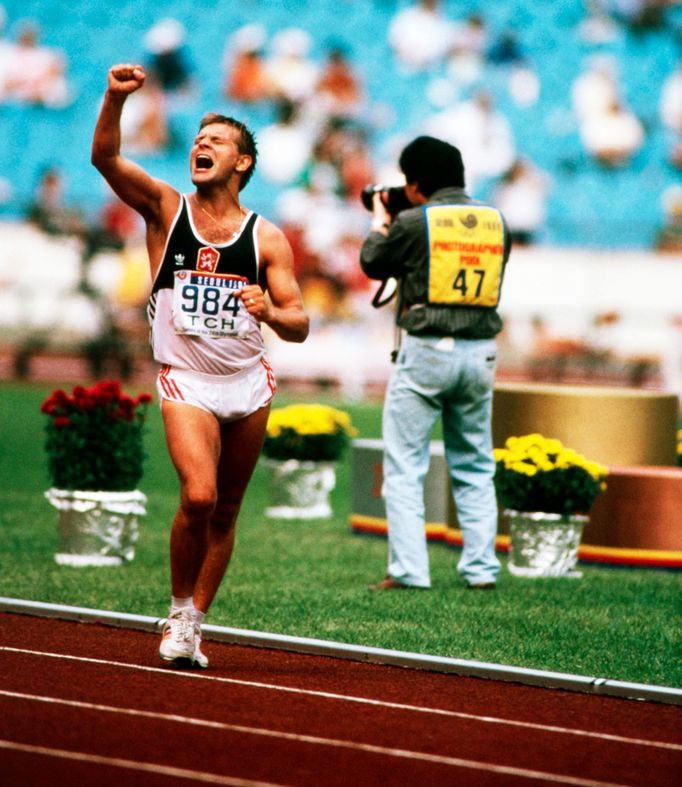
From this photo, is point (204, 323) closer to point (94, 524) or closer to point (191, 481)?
point (191, 481)

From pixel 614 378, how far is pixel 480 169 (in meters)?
4.74

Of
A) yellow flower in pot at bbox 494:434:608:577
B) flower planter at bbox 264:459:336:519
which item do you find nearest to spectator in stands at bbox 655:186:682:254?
flower planter at bbox 264:459:336:519

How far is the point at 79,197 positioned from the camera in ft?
108

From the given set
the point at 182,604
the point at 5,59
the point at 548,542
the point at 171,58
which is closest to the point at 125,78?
the point at 182,604

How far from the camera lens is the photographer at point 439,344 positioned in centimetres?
867

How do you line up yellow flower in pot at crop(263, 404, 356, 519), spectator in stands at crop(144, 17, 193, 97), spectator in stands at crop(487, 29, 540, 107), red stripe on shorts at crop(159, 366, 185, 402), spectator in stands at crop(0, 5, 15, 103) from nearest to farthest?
1. red stripe on shorts at crop(159, 366, 185, 402)
2. yellow flower in pot at crop(263, 404, 356, 519)
3. spectator in stands at crop(487, 29, 540, 107)
4. spectator in stands at crop(144, 17, 193, 97)
5. spectator in stands at crop(0, 5, 15, 103)

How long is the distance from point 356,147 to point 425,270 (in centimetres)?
2384

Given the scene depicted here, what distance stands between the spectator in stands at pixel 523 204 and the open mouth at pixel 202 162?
24.1 metres

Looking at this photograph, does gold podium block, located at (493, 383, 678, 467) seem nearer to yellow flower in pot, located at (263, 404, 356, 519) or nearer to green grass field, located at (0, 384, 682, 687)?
green grass field, located at (0, 384, 682, 687)

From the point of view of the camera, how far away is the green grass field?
729cm

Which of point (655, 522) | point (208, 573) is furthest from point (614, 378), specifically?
point (208, 573)

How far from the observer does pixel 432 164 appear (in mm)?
8859

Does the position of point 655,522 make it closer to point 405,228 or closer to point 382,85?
point 405,228

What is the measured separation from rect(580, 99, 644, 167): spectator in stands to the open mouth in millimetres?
25472
